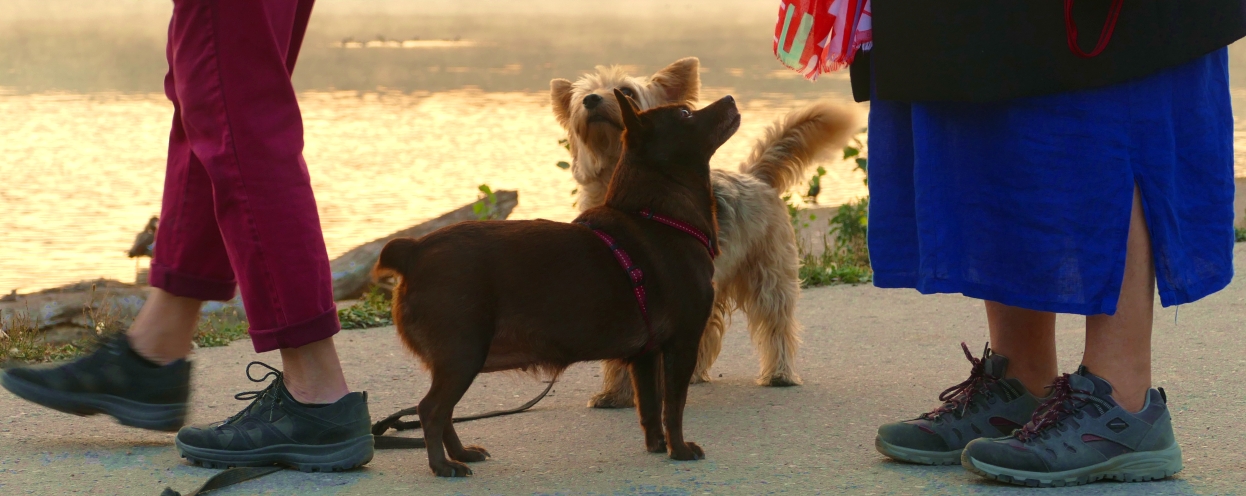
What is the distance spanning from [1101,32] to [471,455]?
78.9 inches

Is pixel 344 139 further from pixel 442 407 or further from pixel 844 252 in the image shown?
pixel 442 407

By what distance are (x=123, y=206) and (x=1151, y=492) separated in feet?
25.8

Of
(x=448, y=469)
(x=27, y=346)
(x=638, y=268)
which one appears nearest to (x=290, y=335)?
(x=448, y=469)

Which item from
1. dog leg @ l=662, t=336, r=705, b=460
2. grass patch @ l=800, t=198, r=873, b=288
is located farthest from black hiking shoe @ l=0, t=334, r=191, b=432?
grass patch @ l=800, t=198, r=873, b=288

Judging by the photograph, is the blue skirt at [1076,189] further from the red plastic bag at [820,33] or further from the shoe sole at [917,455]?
the shoe sole at [917,455]

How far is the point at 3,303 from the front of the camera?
6.09 m

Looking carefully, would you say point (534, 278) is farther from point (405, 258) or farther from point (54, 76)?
point (54, 76)

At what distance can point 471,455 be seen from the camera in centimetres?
341

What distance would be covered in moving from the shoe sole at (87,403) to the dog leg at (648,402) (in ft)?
4.60

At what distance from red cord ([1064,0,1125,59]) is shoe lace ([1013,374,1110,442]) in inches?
33.3

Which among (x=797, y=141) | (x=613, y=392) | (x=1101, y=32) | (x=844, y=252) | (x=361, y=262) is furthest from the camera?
(x=844, y=252)

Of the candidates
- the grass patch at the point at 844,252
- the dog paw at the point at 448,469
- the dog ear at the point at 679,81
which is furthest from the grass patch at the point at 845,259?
the dog paw at the point at 448,469

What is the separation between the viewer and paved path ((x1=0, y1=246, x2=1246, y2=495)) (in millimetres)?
3146

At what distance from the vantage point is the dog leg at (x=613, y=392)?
4273 mm
